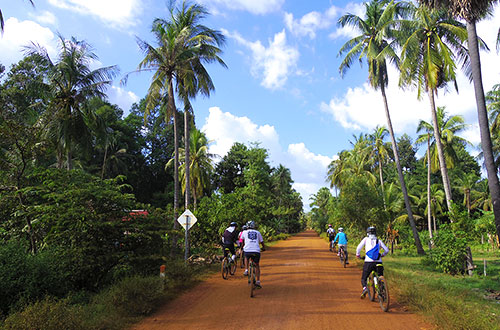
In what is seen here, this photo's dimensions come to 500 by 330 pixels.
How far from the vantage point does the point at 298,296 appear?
346 inches

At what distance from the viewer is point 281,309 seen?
7.49 m

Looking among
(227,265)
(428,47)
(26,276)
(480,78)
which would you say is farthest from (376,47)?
(26,276)

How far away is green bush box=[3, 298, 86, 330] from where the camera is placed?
5.56 meters

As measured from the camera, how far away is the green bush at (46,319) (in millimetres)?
5559

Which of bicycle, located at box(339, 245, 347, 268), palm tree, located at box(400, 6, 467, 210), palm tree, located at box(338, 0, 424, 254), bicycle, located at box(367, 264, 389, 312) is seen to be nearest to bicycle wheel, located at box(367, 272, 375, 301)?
bicycle, located at box(367, 264, 389, 312)

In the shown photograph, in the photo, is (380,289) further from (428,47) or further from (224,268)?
(428,47)

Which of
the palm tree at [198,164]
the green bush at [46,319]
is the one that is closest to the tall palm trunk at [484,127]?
the green bush at [46,319]

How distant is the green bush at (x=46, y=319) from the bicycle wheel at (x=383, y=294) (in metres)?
5.92

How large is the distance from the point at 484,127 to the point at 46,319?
38.4 ft

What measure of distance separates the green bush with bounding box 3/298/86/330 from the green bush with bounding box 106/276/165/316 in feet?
4.36

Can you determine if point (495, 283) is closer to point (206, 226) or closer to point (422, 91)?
point (422, 91)

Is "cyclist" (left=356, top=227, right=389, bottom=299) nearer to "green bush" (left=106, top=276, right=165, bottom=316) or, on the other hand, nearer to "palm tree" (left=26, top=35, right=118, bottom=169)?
"green bush" (left=106, top=276, right=165, bottom=316)

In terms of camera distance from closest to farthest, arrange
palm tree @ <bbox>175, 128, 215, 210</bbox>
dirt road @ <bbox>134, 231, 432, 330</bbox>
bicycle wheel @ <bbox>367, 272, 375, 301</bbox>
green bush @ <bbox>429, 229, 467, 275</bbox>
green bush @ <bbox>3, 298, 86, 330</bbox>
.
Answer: green bush @ <bbox>3, 298, 86, 330</bbox> → dirt road @ <bbox>134, 231, 432, 330</bbox> → bicycle wheel @ <bbox>367, 272, 375, 301</bbox> → green bush @ <bbox>429, 229, 467, 275</bbox> → palm tree @ <bbox>175, 128, 215, 210</bbox>

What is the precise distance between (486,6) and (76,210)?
42.5 feet
